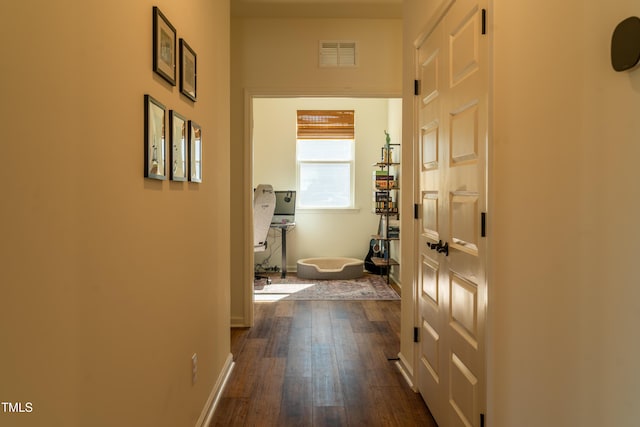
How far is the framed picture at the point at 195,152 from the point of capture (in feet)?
6.31

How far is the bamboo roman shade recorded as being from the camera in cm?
682

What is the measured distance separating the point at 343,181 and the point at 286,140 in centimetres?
122

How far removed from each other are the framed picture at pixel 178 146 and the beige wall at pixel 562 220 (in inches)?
50.8

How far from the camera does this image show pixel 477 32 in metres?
1.65

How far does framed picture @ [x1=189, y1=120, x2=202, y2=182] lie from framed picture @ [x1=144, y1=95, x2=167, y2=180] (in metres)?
0.37

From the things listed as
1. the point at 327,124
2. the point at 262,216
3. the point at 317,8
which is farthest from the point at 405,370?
the point at 327,124

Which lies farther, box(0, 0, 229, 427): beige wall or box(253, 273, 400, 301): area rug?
box(253, 273, 400, 301): area rug

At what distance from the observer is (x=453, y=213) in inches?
76.4

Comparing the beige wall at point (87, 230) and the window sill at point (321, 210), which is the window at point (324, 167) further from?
the beige wall at point (87, 230)

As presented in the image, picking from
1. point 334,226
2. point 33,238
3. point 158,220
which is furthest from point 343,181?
point 33,238

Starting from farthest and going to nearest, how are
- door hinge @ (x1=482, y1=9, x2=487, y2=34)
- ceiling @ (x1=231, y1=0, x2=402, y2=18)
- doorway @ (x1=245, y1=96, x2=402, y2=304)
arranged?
doorway @ (x1=245, y1=96, x2=402, y2=304) < ceiling @ (x1=231, y1=0, x2=402, y2=18) < door hinge @ (x1=482, y1=9, x2=487, y2=34)

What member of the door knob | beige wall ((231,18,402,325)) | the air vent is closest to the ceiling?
beige wall ((231,18,402,325))

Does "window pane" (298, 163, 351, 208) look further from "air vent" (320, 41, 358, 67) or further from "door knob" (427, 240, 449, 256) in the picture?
"door knob" (427, 240, 449, 256)

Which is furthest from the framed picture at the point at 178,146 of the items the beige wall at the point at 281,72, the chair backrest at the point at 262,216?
the chair backrest at the point at 262,216
